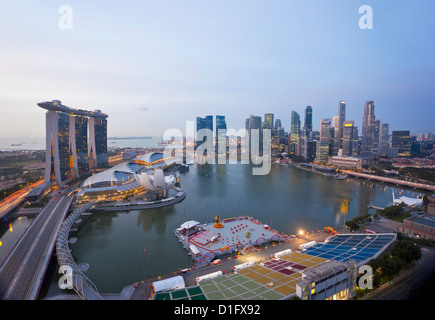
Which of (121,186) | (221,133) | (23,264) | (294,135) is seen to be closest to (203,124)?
(221,133)

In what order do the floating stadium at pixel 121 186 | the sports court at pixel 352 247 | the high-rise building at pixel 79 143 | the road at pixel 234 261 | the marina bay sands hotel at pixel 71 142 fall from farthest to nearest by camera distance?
the high-rise building at pixel 79 143
the marina bay sands hotel at pixel 71 142
the floating stadium at pixel 121 186
the sports court at pixel 352 247
the road at pixel 234 261

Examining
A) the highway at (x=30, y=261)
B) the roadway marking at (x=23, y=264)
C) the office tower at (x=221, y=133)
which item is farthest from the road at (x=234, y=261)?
the office tower at (x=221, y=133)

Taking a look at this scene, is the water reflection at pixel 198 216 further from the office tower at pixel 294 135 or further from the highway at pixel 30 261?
the office tower at pixel 294 135

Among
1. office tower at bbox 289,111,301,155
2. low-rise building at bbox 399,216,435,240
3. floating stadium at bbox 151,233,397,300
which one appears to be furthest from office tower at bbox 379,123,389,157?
floating stadium at bbox 151,233,397,300

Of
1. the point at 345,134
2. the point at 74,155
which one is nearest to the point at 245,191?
the point at 74,155

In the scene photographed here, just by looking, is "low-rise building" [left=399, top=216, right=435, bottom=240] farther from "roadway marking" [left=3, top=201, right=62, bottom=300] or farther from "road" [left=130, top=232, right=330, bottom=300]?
"roadway marking" [left=3, top=201, right=62, bottom=300]

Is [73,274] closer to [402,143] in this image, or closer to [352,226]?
[352,226]

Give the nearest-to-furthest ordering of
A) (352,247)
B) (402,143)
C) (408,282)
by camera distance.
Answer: (408,282) → (352,247) → (402,143)
